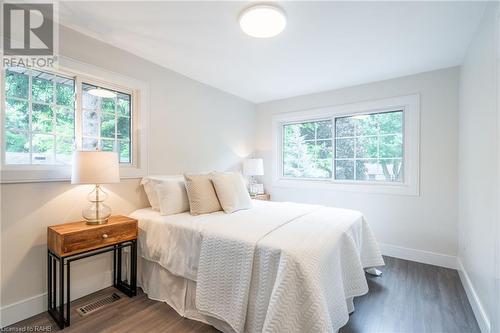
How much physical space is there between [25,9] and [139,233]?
202 centimetres

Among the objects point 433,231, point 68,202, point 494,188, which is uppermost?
point 494,188

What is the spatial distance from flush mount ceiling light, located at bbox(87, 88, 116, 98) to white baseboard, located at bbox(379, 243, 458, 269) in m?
3.75

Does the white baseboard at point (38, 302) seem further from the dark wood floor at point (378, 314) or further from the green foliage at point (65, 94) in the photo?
A: the green foliage at point (65, 94)

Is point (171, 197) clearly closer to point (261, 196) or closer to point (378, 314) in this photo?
point (261, 196)

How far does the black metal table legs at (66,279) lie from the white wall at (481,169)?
105 inches

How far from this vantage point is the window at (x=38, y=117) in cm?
186

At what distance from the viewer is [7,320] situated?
1.77m

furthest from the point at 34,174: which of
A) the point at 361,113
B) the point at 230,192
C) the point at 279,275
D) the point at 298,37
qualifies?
the point at 361,113

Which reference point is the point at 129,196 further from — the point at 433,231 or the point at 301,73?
the point at 433,231

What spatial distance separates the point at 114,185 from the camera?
239cm

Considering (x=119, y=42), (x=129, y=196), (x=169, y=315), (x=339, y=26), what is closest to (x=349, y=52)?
(x=339, y=26)

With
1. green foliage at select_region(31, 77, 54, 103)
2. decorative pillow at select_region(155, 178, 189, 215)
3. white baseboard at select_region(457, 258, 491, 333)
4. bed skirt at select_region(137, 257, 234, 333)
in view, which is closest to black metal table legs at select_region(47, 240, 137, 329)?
bed skirt at select_region(137, 257, 234, 333)

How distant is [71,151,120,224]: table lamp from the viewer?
1.87 meters

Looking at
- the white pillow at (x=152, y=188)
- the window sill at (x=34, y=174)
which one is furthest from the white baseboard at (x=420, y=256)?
the window sill at (x=34, y=174)
